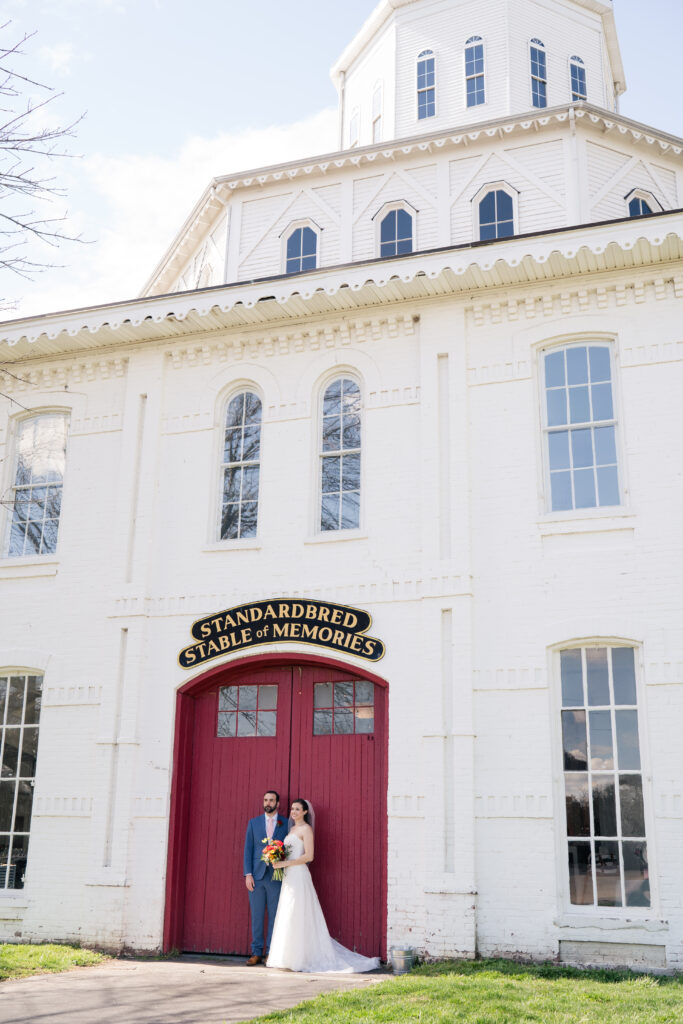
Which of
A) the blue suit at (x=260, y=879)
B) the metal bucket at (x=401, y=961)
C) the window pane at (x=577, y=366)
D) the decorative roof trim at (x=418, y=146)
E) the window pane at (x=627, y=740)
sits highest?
the decorative roof trim at (x=418, y=146)

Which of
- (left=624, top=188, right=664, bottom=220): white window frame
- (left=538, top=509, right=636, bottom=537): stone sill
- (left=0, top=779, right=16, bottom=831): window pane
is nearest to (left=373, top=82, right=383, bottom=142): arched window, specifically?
(left=624, top=188, right=664, bottom=220): white window frame

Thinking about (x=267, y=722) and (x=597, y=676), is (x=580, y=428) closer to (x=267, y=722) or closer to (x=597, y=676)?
(x=597, y=676)

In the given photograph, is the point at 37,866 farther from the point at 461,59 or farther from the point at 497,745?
the point at 461,59

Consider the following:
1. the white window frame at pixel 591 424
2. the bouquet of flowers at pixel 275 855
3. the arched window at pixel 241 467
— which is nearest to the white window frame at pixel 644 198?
the white window frame at pixel 591 424

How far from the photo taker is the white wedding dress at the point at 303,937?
9.78 m

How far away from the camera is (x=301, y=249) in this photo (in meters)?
17.8

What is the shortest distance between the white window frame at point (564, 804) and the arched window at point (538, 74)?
12825 mm

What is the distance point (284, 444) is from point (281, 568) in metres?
1.62

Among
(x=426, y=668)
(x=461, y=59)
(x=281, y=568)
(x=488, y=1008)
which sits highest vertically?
(x=461, y=59)

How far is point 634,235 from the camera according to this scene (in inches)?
425

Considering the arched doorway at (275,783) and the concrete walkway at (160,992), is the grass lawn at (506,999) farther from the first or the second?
the arched doorway at (275,783)

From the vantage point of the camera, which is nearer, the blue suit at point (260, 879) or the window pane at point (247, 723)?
the blue suit at point (260, 879)

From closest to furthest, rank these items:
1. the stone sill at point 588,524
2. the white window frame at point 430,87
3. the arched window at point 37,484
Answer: the stone sill at point 588,524 < the arched window at point 37,484 < the white window frame at point 430,87

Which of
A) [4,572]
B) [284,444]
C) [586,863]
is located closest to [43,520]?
[4,572]
